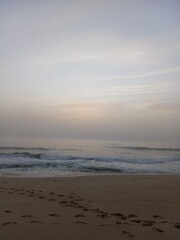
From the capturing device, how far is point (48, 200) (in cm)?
724

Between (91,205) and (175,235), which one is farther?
(91,205)

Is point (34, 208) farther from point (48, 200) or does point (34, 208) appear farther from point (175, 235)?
point (175, 235)

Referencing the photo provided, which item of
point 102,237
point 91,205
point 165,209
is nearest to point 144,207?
point 165,209

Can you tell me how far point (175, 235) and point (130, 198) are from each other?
339 cm

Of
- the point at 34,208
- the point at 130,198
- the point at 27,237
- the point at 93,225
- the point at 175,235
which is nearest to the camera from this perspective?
the point at 27,237

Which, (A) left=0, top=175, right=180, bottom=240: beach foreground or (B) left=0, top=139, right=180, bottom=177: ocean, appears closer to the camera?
(A) left=0, top=175, right=180, bottom=240: beach foreground

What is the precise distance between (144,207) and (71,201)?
68.6 inches

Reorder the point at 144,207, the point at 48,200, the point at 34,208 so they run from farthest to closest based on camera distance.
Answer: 1. the point at 48,200
2. the point at 144,207
3. the point at 34,208

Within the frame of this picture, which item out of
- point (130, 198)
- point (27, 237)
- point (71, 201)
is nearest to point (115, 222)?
point (27, 237)

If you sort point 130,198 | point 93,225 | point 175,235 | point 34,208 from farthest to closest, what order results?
1. point 130,198
2. point 34,208
3. point 93,225
4. point 175,235

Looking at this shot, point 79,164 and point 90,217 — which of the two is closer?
point 90,217

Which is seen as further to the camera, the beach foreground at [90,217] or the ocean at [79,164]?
the ocean at [79,164]

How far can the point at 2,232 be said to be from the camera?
4.43 metres

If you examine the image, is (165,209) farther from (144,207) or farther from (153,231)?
(153,231)
